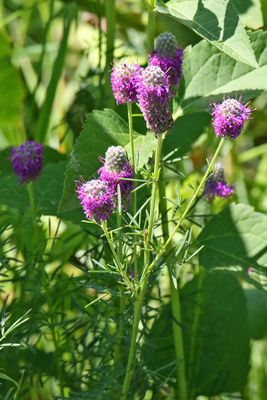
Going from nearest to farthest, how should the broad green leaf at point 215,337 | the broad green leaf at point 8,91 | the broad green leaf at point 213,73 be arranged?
1. the broad green leaf at point 213,73
2. the broad green leaf at point 215,337
3. the broad green leaf at point 8,91

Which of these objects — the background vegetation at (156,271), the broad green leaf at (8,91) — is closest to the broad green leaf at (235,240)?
the background vegetation at (156,271)

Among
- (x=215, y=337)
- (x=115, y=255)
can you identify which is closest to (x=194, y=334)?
(x=215, y=337)

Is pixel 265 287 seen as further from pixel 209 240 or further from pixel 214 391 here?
pixel 214 391

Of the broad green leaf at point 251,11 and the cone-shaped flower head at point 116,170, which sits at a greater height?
the broad green leaf at point 251,11

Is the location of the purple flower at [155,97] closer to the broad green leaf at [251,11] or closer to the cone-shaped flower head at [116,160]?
the cone-shaped flower head at [116,160]

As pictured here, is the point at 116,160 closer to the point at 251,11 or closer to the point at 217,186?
the point at 217,186

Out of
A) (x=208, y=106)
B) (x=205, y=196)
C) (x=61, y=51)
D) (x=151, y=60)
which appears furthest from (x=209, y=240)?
(x=61, y=51)

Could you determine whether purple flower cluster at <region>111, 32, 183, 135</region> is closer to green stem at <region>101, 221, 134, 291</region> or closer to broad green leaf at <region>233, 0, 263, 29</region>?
green stem at <region>101, 221, 134, 291</region>

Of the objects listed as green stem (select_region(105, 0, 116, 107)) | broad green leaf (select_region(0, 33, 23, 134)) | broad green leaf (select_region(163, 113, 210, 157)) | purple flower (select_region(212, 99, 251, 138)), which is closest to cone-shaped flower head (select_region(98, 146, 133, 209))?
purple flower (select_region(212, 99, 251, 138))
